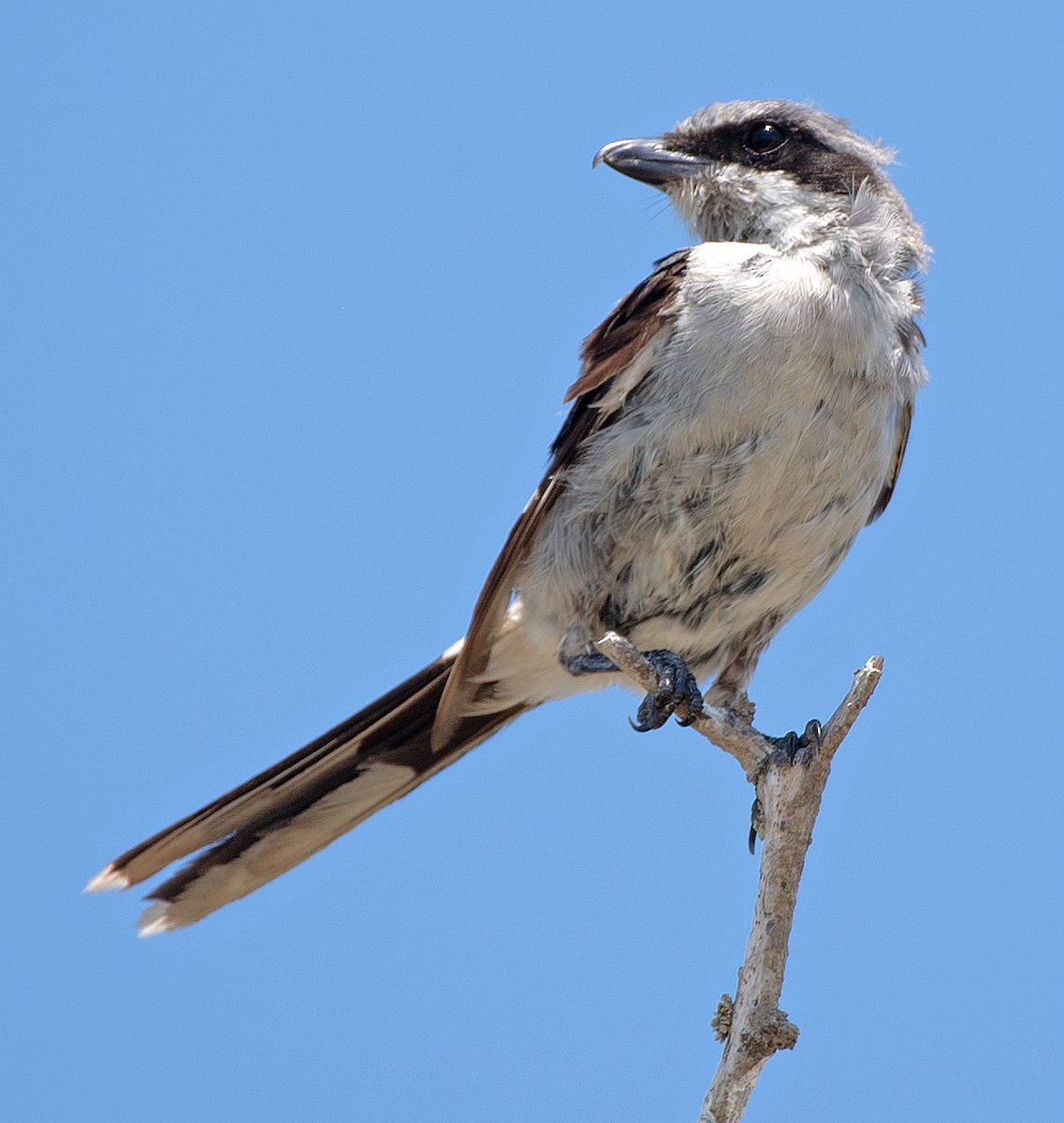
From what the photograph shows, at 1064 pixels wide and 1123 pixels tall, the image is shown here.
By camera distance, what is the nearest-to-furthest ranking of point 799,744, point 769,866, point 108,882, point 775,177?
point 769,866 < point 799,744 < point 108,882 < point 775,177

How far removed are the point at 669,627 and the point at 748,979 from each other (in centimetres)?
140

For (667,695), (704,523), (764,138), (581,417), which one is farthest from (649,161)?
→ (667,695)

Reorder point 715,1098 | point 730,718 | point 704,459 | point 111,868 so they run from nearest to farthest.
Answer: point 715,1098 < point 730,718 < point 704,459 < point 111,868

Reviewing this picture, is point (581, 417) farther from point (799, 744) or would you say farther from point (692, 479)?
point (799, 744)

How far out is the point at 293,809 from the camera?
171 inches

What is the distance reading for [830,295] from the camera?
154 inches

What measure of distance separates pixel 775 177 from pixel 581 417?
3.33 feet

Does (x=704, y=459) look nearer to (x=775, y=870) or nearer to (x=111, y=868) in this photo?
(x=775, y=870)

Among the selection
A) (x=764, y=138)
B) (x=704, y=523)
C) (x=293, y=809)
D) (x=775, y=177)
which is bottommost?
(x=293, y=809)

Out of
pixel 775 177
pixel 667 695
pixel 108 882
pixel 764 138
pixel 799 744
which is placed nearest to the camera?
pixel 799 744

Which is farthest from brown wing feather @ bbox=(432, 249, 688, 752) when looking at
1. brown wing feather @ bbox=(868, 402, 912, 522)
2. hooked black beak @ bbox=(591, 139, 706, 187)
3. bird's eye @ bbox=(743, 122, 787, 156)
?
brown wing feather @ bbox=(868, 402, 912, 522)

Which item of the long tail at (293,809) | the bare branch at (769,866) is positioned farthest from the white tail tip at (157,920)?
the bare branch at (769,866)

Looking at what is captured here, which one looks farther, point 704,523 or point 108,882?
point 108,882

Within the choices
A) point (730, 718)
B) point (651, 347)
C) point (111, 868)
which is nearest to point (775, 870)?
point (730, 718)
